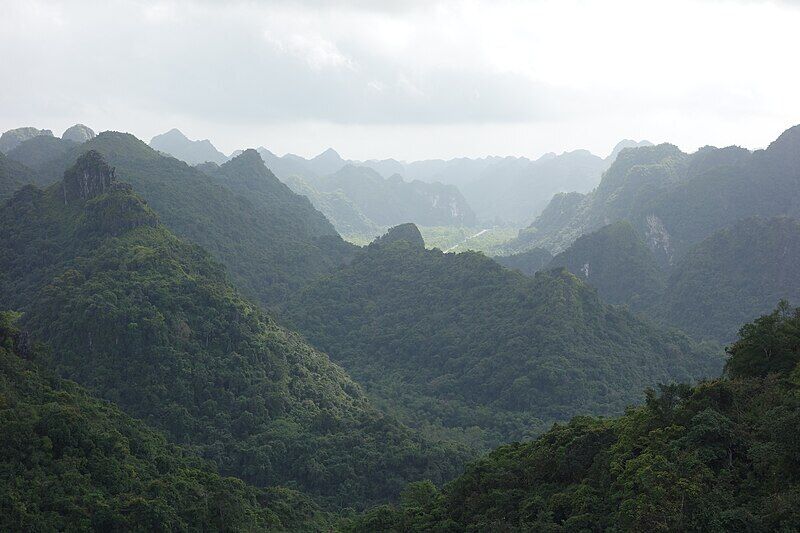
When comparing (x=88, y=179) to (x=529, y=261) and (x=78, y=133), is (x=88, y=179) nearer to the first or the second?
(x=529, y=261)

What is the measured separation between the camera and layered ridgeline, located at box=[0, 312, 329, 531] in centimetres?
2209

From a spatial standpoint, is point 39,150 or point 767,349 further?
point 39,150

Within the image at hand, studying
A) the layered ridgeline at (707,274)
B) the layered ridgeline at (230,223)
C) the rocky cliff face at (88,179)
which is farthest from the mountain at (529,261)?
the rocky cliff face at (88,179)

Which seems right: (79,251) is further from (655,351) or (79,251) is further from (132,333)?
(655,351)

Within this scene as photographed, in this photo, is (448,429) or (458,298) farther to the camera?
(458,298)

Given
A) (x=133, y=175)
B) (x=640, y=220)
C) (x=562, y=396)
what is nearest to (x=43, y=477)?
(x=562, y=396)

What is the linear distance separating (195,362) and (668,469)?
1145 inches

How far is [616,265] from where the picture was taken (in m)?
89.2

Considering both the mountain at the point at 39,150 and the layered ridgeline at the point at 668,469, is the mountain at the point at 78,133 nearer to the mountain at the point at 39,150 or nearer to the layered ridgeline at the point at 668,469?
the mountain at the point at 39,150

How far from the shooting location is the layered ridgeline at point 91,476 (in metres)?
22.1

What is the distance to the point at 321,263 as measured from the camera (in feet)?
291

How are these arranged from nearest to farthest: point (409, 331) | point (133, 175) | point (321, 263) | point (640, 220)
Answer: point (409, 331), point (133, 175), point (321, 263), point (640, 220)

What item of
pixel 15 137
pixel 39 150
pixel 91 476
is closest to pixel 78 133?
pixel 15 137

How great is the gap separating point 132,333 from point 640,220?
293ft
